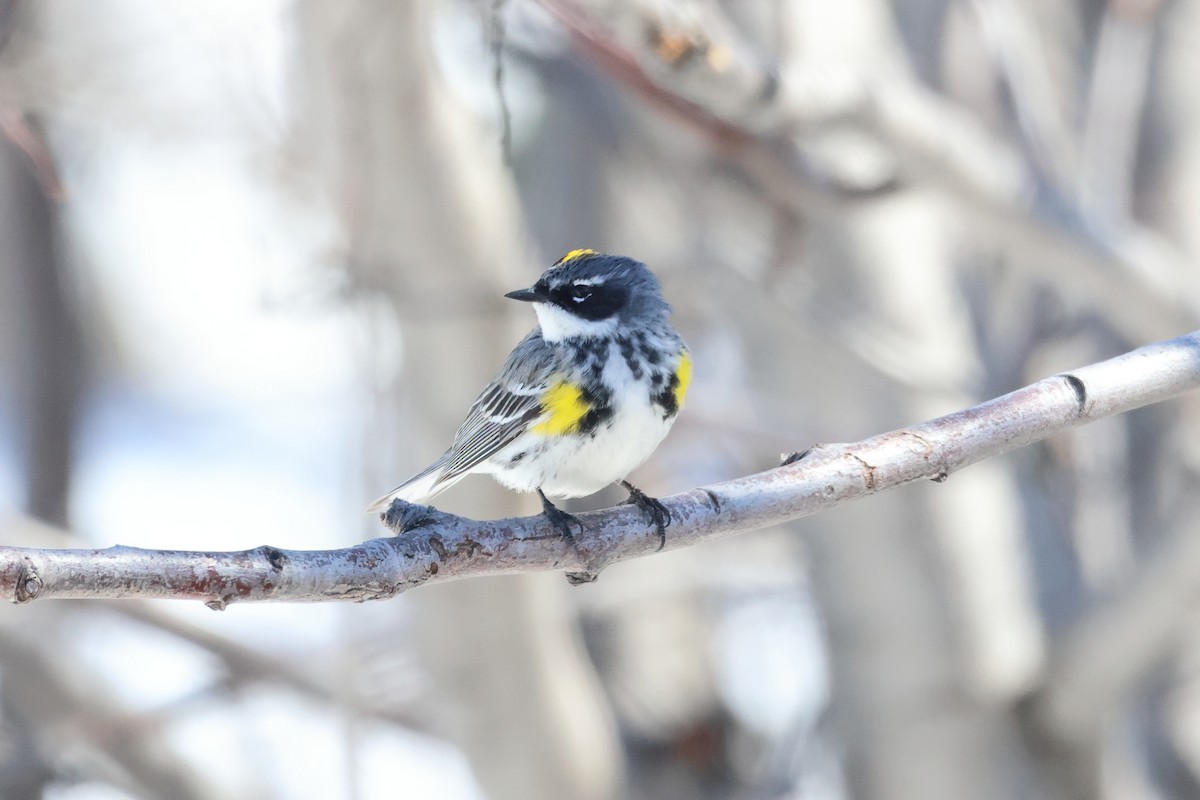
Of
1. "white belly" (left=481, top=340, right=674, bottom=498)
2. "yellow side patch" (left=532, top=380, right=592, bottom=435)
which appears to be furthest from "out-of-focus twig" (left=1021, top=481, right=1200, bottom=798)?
"yellow side patch" (left=532, top=380, right=592, bottom=435)

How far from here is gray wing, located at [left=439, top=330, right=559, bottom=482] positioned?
3.29 m

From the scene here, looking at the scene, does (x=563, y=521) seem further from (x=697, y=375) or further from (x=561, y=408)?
(x=697, y=375)

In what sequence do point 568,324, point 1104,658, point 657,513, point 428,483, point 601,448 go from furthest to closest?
1. point 1104,658
2. point 428,483
3. point 568,324
4. point 601,448
5. point 657,513

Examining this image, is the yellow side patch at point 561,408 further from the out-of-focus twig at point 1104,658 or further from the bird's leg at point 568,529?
the out-of-focus twig at point 1104,658

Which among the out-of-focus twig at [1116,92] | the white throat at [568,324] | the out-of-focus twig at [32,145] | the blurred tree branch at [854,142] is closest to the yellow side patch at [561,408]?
the white throat at [568,324]

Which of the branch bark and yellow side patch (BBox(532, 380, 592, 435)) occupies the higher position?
yellow side patch (BBox(532, 380, 592, 435))

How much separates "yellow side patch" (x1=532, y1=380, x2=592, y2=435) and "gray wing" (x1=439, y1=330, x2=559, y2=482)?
4 centimetres

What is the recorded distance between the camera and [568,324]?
3.46 metres

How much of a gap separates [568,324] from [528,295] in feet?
0.62

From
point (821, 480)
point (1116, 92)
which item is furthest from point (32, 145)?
point (1116, 92)

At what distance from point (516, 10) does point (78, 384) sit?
170 inches

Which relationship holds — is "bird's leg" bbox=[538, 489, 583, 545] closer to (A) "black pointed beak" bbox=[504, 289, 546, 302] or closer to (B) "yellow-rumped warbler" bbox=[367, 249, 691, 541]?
(B) "yellow-rumped warbler" bbox=[367, 249, 691, 541]

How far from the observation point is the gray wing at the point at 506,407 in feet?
10.8

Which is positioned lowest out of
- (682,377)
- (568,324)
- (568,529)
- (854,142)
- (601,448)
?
(568,529)
